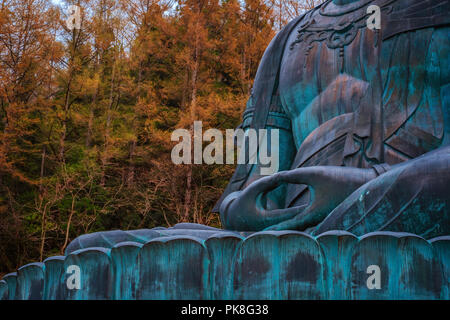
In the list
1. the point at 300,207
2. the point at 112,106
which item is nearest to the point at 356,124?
the point at 300,207

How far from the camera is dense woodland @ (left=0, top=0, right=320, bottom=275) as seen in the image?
1180cm

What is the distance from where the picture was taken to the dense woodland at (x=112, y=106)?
38.7 ft

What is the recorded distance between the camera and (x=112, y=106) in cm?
1465

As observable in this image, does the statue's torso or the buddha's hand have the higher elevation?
the statue's torso

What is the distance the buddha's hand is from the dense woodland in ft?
28.9

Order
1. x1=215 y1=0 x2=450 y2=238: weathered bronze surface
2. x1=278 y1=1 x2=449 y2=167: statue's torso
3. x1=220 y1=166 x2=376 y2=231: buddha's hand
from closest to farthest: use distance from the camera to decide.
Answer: x1=215 y1=0 x2=450 y2=238: weathered bronze surface
x1=220 y1=166 x2=376 y2=231: buddha's hand
x1=278 y1=1 x2=449 y2=167: statue's torso

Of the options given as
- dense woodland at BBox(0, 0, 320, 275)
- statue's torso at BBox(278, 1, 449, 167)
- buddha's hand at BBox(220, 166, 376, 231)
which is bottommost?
buddha's hand at BBox(220, 166, 376, 231)

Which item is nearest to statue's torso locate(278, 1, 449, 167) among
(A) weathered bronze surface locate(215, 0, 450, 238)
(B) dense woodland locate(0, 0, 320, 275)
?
(A) weathered bronze surface locate(215, 0, 450, 238)

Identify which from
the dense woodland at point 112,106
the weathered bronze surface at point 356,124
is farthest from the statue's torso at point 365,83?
the dense woodland at point 112,106

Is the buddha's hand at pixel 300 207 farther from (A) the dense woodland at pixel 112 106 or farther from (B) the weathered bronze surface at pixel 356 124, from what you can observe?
(A) the dense woodland at pixel 112 106

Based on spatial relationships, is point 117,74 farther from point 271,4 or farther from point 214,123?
point 271,4

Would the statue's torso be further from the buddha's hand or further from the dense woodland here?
the dense woodland

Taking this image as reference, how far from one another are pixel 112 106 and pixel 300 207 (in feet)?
41.4
